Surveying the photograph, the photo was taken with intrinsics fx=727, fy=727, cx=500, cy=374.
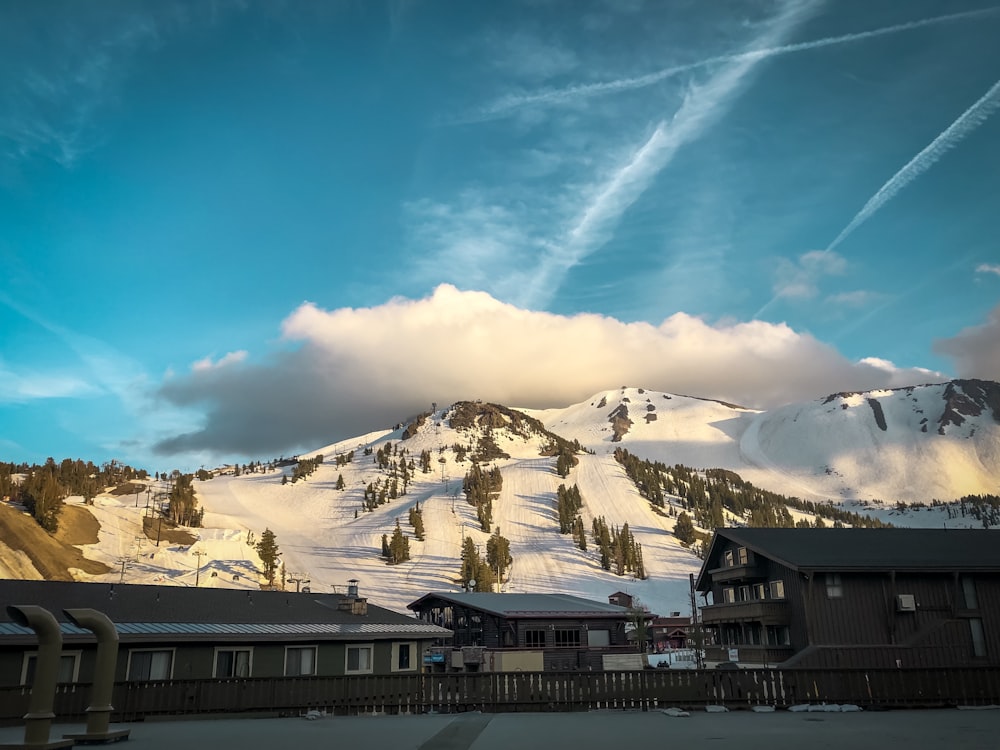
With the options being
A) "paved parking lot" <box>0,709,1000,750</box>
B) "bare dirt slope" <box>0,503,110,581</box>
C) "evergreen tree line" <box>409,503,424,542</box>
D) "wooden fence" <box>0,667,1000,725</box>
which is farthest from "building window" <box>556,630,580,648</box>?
"evergreen tree line" <box>409,503,424,542</box>

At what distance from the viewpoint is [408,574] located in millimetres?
119000

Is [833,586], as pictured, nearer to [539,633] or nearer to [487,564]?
[539,633]

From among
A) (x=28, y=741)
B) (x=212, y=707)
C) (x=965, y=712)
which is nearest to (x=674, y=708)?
(x=965, y=712)

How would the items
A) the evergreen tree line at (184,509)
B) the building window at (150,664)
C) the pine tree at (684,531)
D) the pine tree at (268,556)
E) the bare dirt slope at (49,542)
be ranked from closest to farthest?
1. the building window at (150,664)
2. the bare dirt slope at (49,542)
3. the pine tree at (268,556)
4. the evergreen tree line at (184,509)
5. the pine tree at (684,531)

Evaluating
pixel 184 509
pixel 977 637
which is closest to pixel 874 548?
pixel 977 637

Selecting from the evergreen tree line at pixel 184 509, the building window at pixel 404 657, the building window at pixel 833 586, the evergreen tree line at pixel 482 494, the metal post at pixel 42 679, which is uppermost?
the evergreen tree line at pixel 482 494

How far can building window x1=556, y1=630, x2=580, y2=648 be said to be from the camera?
2196 inches

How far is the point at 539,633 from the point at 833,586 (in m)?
24.7

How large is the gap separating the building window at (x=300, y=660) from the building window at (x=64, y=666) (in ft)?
25.2

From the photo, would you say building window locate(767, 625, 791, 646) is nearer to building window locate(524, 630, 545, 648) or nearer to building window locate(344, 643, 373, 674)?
building window locate(524, 630, 545, 648)

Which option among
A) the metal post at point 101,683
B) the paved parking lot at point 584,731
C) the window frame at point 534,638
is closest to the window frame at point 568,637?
the window frame at point 534,638

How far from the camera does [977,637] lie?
37.3 m

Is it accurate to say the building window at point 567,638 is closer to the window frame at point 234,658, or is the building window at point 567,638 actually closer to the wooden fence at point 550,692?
the window frame at point 234,658

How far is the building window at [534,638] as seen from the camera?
181 ft
